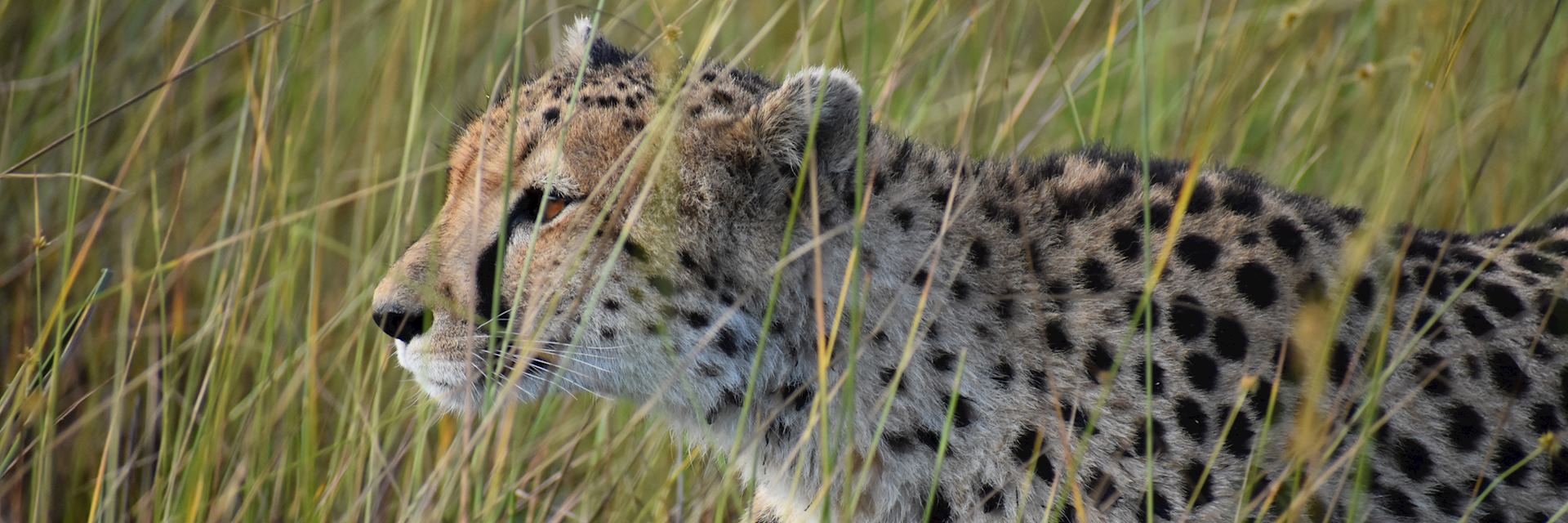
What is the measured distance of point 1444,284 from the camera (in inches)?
112

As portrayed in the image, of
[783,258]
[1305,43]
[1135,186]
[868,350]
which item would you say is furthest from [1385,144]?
[783,258]

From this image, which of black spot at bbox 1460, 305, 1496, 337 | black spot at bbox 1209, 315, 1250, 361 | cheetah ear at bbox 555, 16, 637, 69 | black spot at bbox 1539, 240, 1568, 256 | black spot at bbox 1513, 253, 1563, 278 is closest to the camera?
black spot at bbox 1209, 315, 1250, 361

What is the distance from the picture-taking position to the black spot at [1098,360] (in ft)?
8.93

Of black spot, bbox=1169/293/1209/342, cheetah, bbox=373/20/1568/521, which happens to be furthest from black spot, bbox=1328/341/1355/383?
black spot, bbox=1169/293/1209/342

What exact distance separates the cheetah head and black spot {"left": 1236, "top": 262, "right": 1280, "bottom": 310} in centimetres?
79

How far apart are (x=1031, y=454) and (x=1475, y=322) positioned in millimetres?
931

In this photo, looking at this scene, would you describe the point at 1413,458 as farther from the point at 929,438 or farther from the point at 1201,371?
the point at 929,438

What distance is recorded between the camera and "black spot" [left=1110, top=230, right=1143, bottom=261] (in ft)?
9.27

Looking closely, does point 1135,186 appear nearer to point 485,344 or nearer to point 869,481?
point 869,481

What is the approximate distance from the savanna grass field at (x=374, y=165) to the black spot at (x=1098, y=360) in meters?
0.45

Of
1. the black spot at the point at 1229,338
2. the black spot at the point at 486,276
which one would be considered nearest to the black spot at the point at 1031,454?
the black spot at the point at 1229,338

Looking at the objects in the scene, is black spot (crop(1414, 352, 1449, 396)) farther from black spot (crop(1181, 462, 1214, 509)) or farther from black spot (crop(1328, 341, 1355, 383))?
black spot (crop(1181, 462, 1214, 509))

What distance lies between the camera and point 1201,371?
2.71 meters

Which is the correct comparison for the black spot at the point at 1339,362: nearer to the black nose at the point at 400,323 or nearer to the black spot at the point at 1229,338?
the black spot at the point at 1229,338
